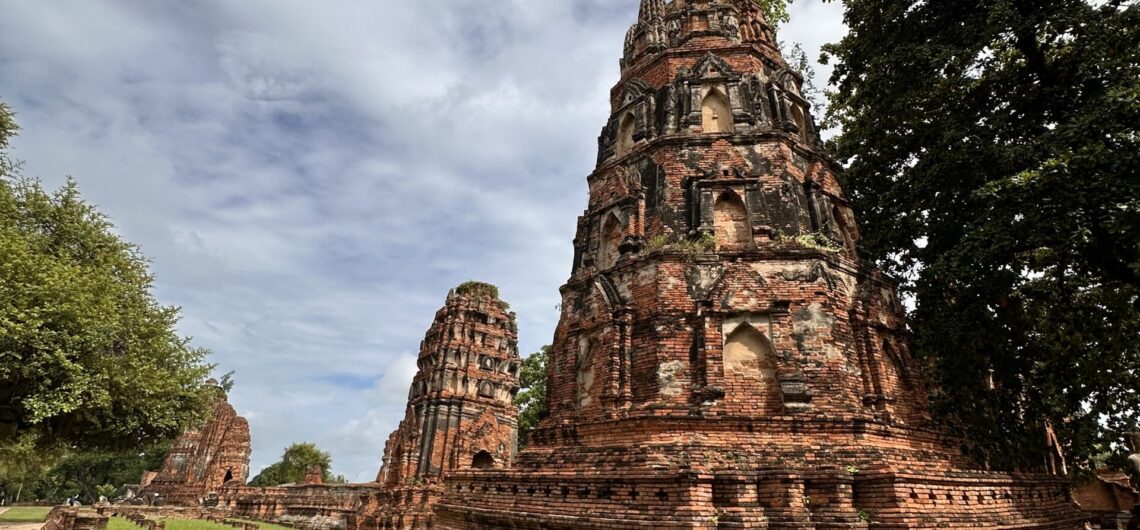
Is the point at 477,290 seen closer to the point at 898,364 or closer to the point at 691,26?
the point at 691,26

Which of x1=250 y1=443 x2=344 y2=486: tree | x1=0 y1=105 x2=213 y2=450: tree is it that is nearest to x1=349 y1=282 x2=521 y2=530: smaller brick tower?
x1=0 y1=105 x2=213 y2=450: tree

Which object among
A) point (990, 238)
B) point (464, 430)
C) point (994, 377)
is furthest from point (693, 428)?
point (464, 430)

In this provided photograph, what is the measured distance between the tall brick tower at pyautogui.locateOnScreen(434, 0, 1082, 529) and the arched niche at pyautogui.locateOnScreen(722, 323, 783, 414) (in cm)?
3

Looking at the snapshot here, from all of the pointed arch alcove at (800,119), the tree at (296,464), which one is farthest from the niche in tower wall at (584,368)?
the tree at (296,464)

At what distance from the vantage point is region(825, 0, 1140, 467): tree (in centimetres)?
837

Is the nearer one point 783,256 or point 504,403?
point 783,256

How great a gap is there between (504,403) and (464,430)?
111 inches

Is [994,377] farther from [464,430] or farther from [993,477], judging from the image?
[464,430]

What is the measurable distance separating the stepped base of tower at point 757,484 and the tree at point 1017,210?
59.3 inches

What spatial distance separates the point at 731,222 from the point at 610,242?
260 centimetres

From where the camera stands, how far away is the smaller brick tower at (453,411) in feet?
73.2

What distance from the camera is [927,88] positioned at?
11.6m

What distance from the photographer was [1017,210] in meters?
9.00

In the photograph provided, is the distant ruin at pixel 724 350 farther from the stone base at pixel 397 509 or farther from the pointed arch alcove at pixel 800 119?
the stone base at pixel 397 509
